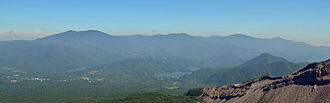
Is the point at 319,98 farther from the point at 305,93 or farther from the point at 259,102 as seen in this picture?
the point at 259,102

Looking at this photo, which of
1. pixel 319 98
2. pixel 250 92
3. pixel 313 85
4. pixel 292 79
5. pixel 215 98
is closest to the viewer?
pixel 319 98

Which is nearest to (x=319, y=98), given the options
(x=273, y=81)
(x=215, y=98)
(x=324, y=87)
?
(x=324, y=87)

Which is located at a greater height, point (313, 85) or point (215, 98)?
point (313, 85)

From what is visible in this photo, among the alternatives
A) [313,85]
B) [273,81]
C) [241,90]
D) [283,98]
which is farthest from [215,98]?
[313,85]

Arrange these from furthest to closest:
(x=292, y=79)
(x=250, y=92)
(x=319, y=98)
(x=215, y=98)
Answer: (x=215, y=98) < (x=250, y=92) < (x=292, y=79) < (x=319, y=98)

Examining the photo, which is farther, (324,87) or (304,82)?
(304,82)

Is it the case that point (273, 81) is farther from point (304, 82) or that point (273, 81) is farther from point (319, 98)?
point (319, 98)
